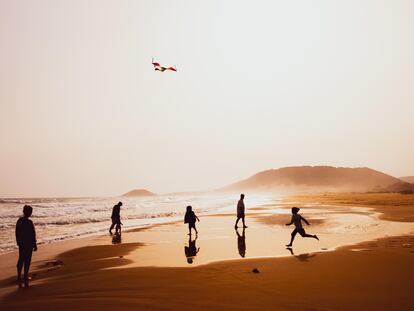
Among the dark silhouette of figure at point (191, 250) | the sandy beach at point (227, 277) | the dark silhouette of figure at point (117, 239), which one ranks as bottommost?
the sandy beach at point (227, 277)

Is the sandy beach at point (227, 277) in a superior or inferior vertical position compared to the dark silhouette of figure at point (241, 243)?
inferior

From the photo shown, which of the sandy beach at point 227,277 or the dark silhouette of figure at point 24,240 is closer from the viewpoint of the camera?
the sandy beach at point 227,277

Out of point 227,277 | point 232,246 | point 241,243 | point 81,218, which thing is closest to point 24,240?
point 227,277

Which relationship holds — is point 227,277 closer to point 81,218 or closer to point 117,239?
point 117,239

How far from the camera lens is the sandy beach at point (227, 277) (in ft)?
24.3

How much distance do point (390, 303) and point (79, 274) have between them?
863cm

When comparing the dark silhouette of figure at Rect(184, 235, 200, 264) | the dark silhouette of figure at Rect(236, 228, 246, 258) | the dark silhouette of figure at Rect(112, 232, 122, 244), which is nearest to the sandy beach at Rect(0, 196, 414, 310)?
the dark silhouette of figure at Rect(236, 228, 246, 258)

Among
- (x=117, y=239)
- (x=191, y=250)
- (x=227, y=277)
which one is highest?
(x=117, y=239)

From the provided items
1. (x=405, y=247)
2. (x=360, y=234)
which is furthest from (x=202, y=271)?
(x=360, y=234)

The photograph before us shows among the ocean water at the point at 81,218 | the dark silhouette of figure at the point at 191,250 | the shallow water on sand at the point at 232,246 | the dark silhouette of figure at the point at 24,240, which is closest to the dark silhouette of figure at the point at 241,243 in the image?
the shallow water on sand at the point at 232,246

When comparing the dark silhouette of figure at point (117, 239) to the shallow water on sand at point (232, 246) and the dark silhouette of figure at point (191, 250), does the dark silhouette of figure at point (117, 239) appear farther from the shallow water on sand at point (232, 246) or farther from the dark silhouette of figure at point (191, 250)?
the dark silhouette of figure at point (191, 250)

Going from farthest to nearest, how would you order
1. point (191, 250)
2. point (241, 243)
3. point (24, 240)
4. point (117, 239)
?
1. point (117, 239)
2. point (241, 243)
3. point (191, 250)
4. point (24, 240)

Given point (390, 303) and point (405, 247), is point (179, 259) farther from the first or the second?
point (405, 247)

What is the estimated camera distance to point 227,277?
372 inches
